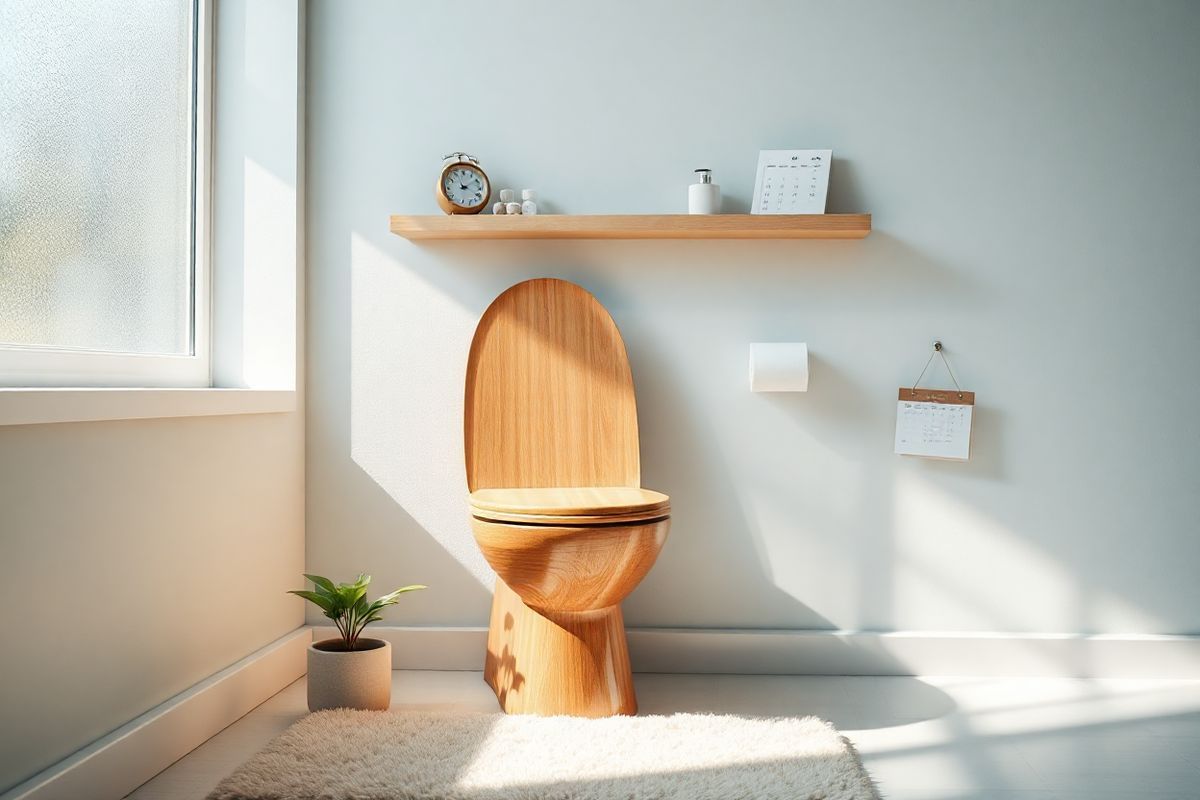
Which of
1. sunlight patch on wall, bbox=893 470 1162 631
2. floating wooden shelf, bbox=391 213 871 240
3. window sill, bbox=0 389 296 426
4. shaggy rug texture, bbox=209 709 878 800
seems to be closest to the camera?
window sill, bbox=0 389 296 426

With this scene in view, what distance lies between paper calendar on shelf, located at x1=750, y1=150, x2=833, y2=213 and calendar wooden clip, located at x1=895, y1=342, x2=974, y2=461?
1.53ft

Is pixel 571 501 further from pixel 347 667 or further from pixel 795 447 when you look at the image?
pixel 795 447

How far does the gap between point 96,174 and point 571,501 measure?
1.09 metres

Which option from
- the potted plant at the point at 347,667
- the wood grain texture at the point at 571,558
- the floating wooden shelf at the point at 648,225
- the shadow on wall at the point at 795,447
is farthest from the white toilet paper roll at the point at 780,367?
the potted plant at the point at 347,667

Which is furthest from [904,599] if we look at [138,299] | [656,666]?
[138,299]

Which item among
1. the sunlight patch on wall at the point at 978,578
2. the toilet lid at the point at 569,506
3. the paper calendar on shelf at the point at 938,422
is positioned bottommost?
the sunlight patch on wall at the point at 978,578

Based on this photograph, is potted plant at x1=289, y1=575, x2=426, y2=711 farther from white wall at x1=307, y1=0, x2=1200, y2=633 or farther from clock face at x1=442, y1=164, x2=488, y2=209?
clock face at x1=442, y1=164, x2=488, y2=209

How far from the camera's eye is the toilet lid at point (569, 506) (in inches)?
67.7

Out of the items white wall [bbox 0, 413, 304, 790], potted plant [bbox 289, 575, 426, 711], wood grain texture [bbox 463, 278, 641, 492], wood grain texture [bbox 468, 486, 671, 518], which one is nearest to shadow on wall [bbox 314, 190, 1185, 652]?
wood grain texture [bbox 463, 278, 641, 492]

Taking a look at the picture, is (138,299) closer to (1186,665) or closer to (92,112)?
(92,112)

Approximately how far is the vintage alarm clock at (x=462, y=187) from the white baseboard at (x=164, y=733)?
108 cm

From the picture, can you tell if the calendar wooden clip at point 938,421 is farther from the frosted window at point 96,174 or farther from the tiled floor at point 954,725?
the frosted window at point 96,174

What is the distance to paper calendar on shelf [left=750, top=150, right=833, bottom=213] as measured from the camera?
2.23 meters

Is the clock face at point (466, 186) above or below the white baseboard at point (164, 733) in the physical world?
above
